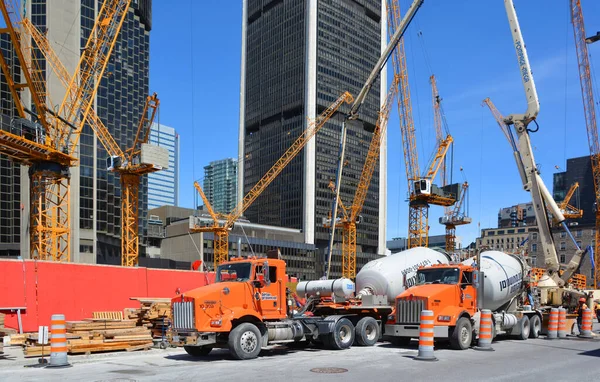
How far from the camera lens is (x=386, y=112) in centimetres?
9456

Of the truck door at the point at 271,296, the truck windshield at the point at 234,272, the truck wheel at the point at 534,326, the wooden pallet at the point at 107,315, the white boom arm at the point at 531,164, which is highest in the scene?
the white boom arm at the point at 531,164

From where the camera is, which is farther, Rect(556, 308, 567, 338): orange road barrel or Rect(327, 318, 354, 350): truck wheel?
Rect(556, 308, 567, 338): orange road barrel

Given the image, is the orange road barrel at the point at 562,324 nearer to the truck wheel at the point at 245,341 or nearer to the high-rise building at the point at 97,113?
the truck wheel at the point at 245,341

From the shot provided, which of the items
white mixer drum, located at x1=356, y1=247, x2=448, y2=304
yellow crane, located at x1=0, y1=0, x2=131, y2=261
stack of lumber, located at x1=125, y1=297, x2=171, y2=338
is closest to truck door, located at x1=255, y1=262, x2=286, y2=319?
white mixer drum, located at x1=356, y1=247, x2=448, y2=304

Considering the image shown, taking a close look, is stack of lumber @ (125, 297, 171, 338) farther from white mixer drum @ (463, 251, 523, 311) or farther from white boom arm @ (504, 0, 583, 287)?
white boom arm @ (504, 0, 583, 287)

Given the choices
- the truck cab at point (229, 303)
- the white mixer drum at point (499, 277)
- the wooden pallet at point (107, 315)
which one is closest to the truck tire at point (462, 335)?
the white mixer drum at point (499, 277)

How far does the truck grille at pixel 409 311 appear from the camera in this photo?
1956 centimetres

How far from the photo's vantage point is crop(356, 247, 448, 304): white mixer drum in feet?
74.5

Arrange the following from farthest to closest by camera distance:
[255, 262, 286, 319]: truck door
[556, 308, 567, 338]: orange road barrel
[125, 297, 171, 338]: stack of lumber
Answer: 1. [556, 308, 567, 338]: orange road barrel
2. [125, 297, 171, 338]: stack of lumber
3. [255, 262, 286, 319]: truck door

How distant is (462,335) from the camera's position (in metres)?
19.9

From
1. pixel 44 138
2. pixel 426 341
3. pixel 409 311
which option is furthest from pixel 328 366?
pixel 44 138

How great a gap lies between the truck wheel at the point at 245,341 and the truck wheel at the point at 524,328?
1195cm

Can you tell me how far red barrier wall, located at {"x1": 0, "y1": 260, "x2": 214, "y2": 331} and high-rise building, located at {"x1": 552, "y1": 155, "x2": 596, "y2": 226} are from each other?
480 feet

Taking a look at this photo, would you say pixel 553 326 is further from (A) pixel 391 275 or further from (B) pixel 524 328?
(A) pixel 391 275
